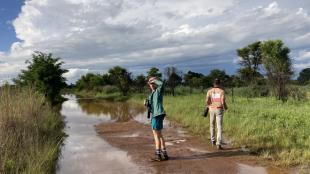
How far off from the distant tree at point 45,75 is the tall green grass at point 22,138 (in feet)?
58.8

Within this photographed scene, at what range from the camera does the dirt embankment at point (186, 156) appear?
312 inches

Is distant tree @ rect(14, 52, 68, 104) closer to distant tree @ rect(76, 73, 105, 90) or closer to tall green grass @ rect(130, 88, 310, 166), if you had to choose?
tall green grass @ rect(130, 88, 310, 166)

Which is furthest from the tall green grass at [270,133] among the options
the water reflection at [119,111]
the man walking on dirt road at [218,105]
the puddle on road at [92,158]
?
the water reflection at [119,111]

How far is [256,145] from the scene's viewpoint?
9750 mm

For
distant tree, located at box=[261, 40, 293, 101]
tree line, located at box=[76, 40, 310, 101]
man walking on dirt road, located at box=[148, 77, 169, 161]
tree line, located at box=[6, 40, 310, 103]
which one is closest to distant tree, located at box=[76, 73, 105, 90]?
tree line, located at box=[76, 40, 310, 101]

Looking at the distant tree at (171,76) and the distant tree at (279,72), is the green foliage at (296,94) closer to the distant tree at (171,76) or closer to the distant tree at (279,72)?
the distant tree at (279,72)

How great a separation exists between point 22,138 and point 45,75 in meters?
22.3

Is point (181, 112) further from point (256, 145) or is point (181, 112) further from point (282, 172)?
point (282, 172)

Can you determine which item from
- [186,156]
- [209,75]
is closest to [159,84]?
[186,156]

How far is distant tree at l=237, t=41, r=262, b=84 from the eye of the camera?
1431 inches

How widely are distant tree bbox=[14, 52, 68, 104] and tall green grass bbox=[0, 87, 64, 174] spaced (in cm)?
1793

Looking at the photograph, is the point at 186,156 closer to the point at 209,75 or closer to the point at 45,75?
the point at 45,75

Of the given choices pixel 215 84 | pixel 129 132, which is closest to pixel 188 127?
pixel 129 132

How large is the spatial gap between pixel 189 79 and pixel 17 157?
42.2 m
